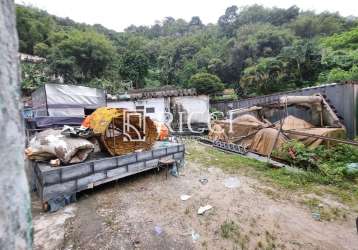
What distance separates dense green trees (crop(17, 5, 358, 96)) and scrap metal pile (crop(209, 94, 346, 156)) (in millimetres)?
7453

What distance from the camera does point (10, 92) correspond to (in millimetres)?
677

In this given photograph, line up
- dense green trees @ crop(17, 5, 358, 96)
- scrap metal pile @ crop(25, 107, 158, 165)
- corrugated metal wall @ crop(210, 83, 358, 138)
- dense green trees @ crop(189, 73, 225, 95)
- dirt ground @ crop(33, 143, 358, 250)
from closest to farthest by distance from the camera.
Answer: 1. dirt ground @ crop(33, 143, 358, 250)
2. scrap metal pile @ crop(25, 107, 158, 165)
3. corrugated metal wall @ crop(210, 83, 358, 138)
4. dense green trees @ crop(17, 5, 358, 96)
5. dense green trees @ crop(189, 73, 225, 95)

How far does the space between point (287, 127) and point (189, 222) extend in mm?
5646

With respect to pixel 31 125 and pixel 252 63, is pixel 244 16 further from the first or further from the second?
pixel 31 125

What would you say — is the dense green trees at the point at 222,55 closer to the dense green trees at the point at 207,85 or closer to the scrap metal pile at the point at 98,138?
the dense green trees at the point at 207,85

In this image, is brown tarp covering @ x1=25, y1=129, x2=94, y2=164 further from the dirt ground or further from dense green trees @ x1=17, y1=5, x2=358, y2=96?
dense green trees @ x1=17, y1=5, x2=358, y2=96

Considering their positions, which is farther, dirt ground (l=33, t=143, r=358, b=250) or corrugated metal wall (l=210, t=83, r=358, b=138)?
corrugated metal wall (l=210, t=83, r=358, b=138)

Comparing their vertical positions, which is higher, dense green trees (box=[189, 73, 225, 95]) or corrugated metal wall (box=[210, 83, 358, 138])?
dense green trees (box=[189, 73, 225, 95])

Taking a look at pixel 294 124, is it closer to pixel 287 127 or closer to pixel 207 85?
pixel 287 127

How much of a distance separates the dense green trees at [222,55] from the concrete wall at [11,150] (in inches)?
641

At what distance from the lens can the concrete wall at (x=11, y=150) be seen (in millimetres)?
641

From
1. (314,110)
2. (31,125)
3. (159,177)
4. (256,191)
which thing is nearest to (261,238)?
(256,191)

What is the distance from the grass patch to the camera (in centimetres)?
451

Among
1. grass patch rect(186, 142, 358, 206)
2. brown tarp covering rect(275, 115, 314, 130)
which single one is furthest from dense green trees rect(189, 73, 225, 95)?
grass patch rect(186, 142, 358, 206)
